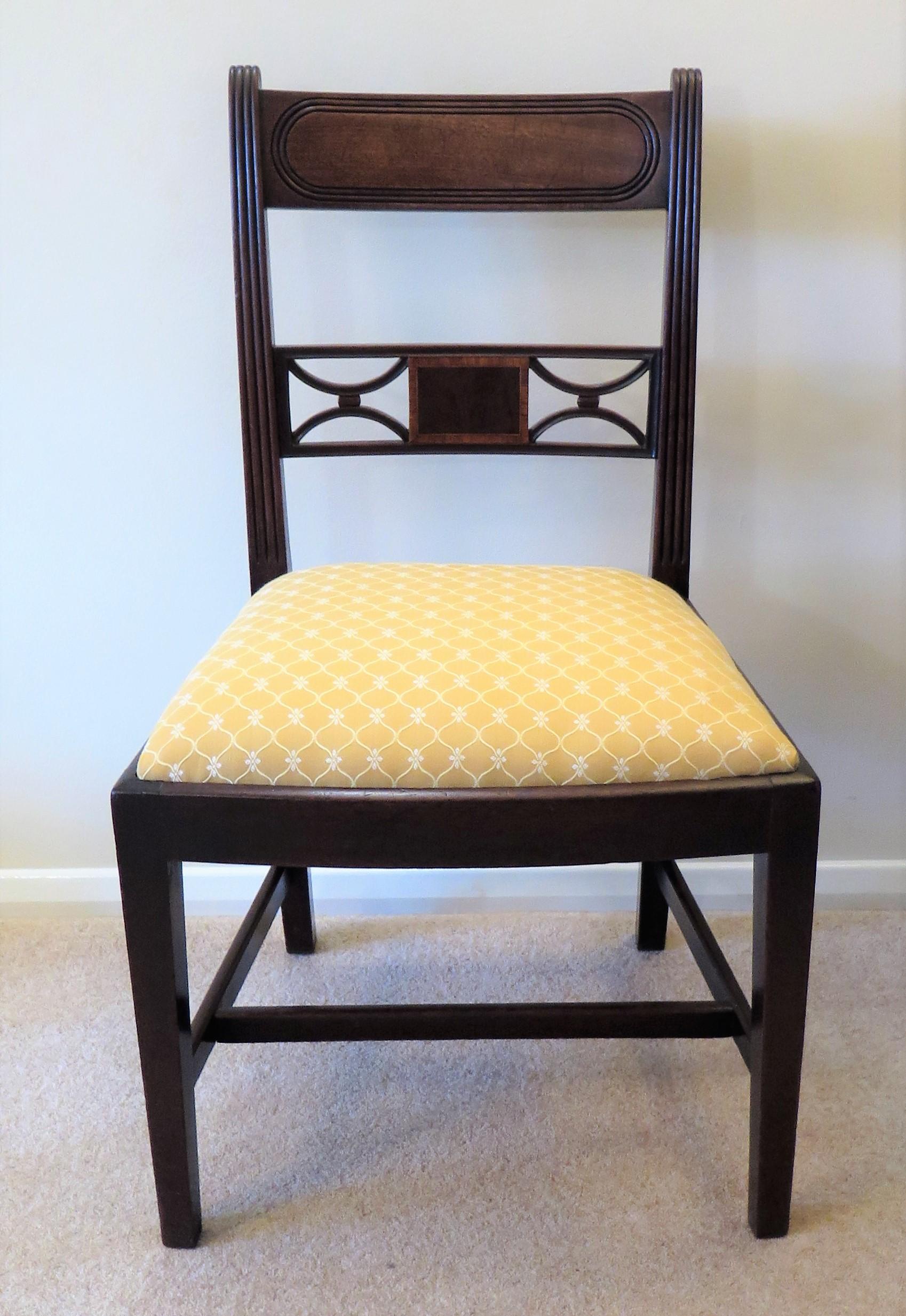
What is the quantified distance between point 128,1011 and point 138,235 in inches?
34.4

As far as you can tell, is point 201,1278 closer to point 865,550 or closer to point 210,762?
point 210,762

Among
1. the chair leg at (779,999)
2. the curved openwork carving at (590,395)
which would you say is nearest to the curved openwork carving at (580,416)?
the curved openwork carving at (590,395)

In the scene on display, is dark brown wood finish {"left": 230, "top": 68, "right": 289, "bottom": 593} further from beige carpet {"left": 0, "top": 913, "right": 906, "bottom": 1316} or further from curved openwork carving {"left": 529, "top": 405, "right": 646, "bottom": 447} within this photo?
beige carpet {"left": 0, "top": 913, "right": 906, "bottom": 1316}

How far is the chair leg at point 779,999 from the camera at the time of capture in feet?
2.62

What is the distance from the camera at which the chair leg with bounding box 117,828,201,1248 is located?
2.65 feet

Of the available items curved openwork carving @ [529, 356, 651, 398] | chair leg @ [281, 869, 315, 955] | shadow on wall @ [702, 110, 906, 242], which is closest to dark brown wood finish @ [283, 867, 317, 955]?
chair leg @ [281, 869, 315, 955]

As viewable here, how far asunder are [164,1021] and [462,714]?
346mm

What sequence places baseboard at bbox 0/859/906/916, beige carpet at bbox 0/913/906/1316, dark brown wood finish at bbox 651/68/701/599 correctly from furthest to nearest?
baseboard at bbox 0/859/906/916, dark brown wood finish at bbox 651/68/701/599, beige carpet at bbox 0/913/906/1316

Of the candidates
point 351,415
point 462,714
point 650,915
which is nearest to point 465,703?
point 462,714

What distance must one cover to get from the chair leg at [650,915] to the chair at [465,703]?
7.3 inches

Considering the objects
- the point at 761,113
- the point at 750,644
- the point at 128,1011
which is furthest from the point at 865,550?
the point at 128,1011

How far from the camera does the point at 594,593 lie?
0.96 meters

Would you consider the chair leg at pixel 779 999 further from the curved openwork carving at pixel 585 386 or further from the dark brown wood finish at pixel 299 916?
the dark brown wood finish at pixel 299 916

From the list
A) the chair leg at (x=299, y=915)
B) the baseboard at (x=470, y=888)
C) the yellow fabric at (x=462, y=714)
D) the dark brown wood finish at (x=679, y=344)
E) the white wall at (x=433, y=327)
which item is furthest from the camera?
the baseboard at (x=470, y=888)
